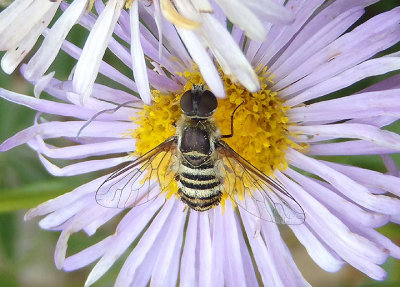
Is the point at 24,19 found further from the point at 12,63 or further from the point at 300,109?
the point at 300,109

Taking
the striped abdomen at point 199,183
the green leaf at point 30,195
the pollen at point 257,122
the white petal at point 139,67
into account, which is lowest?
the green leaf at point 30,195

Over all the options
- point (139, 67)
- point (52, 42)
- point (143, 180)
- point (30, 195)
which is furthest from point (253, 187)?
point (30, 195)

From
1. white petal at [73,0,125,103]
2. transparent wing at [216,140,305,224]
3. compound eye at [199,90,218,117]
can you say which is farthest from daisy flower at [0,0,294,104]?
transparent wing at [216,140,305,224]

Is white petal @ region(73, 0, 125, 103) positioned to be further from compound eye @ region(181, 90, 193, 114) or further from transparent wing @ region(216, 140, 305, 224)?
transparent wing @ region(216, 140, 305, 224)

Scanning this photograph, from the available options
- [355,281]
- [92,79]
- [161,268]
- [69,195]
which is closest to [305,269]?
[355,281]

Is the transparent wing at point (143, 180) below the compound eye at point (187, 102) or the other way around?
below

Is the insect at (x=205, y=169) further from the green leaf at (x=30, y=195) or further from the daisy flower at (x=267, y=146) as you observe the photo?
the green leaf at (x=30, y=195)

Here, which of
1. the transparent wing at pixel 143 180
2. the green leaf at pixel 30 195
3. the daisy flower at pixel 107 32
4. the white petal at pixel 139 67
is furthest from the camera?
the green leaf at pixel 30 195

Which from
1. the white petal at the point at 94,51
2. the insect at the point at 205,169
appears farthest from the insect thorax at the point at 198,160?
the white petal at the point at 94,51
